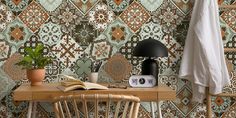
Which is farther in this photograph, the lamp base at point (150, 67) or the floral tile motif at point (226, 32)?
the floral tile motif at point (226, 32)

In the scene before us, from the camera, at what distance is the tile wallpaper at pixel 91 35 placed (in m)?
3.02

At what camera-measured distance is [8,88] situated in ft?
9.92

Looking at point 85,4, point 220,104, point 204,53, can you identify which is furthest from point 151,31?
point 220,104

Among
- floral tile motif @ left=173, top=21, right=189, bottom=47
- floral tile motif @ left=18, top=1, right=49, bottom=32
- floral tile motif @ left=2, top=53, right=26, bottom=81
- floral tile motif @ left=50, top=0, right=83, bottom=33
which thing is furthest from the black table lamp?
floral tile motif @ left=2, top=53, right=26, bottom=81

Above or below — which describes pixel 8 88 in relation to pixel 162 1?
below

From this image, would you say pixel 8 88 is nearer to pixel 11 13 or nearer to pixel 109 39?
pixel 11 13

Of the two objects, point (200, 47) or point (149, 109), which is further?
point (149, 109)

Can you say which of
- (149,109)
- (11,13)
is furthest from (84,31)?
(149,109)

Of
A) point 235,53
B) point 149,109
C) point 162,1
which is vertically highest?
point 162,1

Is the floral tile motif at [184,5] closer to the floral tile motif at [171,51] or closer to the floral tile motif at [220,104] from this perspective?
the floral tile motif at [171,51]

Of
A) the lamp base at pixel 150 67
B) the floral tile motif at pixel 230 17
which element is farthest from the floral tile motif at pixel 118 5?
the floral tile motif at pixel 230 17

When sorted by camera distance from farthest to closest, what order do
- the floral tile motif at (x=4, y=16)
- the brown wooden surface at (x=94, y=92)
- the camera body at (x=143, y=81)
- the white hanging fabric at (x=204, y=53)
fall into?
1. the floral tile motif at (x=4, y=16)
2. the white hanging fabric at (x=204, y=53)
3. the camera body at (x=143, y=81)
4. the brown wooden surface at (x=94, y=92)

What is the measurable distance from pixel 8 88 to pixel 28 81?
163mm

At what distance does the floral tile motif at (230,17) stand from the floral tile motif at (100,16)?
911mm
